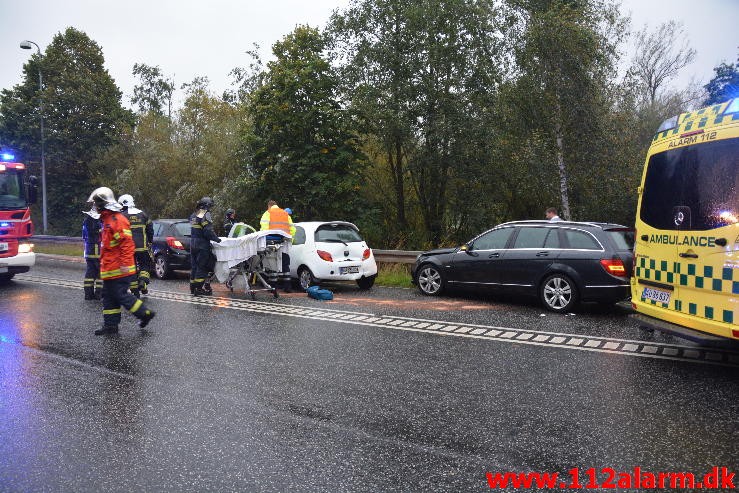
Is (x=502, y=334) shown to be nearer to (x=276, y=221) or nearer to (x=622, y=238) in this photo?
(x=622, y=238)

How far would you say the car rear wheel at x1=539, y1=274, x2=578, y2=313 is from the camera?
950cm

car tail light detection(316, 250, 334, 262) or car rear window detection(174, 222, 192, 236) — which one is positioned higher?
car rear window detection(174, 222, 192, 236)

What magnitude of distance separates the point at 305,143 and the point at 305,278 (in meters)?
9.19

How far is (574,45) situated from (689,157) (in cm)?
1749

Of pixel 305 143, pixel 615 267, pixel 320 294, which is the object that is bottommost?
pixel 320 294

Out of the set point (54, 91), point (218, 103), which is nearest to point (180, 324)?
point (218, 103)

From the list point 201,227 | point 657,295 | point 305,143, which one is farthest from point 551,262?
point 305,143

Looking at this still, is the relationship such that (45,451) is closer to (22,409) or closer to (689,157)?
(22,409)

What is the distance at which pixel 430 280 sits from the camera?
11.8 m

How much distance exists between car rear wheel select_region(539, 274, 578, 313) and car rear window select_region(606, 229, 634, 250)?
3.05 ft

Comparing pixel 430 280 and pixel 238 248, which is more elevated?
pixel 238 248

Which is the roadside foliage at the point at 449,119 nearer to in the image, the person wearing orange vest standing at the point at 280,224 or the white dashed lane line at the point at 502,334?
the person wearing orange vest standing at the point at 280,224

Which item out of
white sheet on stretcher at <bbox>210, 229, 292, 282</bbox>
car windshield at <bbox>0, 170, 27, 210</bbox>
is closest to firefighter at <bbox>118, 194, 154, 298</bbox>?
white sheet on stretcher at <bbox>210, 229, 292, 282</bbox>

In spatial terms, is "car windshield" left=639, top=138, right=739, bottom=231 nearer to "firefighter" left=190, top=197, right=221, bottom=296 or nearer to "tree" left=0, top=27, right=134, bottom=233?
"firefighter" left=190, top=197, right=221, bottom=296
